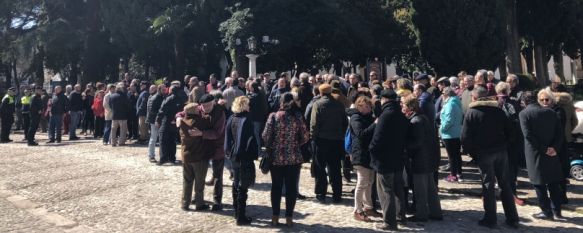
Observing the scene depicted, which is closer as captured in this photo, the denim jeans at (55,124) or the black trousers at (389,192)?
the black trousers at (389,192)

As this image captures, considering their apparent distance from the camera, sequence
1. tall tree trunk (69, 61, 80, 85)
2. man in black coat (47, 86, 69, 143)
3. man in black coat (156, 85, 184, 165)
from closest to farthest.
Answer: man in black coat (156, 85, 184, 165) → man in black coat (47, 86, 69, 143) → tall tree trunk (69, 61, 80, 85)

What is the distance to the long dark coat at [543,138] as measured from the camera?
6.87 meters

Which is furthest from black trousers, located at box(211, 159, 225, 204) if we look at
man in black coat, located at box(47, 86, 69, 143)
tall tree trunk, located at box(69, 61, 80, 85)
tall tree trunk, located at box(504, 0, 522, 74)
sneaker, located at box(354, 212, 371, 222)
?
tall tree trunk, located at box(69, 61, 80, 85)

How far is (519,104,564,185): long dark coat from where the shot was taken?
687 centimetres

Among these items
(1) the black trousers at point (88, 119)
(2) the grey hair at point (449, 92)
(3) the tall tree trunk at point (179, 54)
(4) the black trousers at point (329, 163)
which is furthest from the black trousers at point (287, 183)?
(3) the tall tree trunk at point (179, 54)

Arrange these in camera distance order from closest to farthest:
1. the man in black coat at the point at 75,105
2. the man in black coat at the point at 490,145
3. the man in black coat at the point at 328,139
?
1. the man in black coat at the point at 490,145
2. the man in black coat at the point at 328,139
3. the man in black coat at the point at 75,105

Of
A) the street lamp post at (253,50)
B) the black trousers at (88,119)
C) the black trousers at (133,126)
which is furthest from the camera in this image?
the street lamp post at (253,50)

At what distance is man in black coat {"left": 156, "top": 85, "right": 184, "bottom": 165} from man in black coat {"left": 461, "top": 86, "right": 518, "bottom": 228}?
6.69 metres

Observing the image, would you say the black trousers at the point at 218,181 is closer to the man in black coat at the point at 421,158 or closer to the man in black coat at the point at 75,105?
the man in black coat at the point at 421,158

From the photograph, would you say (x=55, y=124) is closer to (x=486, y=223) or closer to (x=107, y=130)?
(x=107, y=130)

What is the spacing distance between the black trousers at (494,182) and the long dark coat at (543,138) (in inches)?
22.6

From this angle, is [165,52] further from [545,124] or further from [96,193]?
[545,124]

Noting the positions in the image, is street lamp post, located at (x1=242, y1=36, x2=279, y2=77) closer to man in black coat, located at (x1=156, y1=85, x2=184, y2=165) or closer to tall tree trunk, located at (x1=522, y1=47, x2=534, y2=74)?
man in black coat, located at (x1=156, y1=85, x2=184, y2=165)

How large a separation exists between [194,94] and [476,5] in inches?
624
